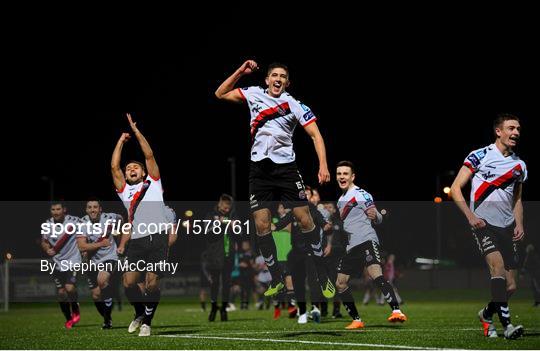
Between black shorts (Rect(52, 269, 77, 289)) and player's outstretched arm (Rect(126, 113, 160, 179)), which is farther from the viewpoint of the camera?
black shorts (Rect(52, 269, 77, 289))

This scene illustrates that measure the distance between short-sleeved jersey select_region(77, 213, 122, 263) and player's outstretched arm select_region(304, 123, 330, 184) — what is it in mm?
6945

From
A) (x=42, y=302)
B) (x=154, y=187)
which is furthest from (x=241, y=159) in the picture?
(x=154, y=187)

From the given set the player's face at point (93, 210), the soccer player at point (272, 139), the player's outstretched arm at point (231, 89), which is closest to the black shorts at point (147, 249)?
the soccer player at point (272, 139)

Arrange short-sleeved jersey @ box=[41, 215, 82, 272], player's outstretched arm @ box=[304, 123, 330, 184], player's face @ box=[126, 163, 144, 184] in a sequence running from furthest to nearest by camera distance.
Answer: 1. short-sleeved jersey @ box=[41, 215, 82, 272]
2. player's face @ box=[126, 163, 144, 184]
3. player's outstretched arm @ box=[304, 123, 330, 184]

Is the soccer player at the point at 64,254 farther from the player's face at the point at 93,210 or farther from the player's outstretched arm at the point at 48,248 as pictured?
the player's face at the point at 93,210

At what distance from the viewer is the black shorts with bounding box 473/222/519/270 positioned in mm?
12000

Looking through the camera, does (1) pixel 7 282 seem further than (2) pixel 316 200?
Yes

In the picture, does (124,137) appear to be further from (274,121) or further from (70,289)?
(70,289)

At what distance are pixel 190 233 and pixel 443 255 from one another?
30.0m

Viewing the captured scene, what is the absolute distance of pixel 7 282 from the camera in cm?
3034

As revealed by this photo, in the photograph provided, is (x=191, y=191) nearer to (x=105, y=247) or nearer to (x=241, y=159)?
(x=241, y=159)

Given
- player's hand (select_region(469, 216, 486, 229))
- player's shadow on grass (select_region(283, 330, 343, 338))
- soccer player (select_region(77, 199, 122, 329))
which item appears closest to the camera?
player's hand (select_region(469, 216, 486, 229))

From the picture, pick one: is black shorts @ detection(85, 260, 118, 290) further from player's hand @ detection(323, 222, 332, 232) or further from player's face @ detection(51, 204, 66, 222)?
player's hand @ detection(323, 222, 332, 232)

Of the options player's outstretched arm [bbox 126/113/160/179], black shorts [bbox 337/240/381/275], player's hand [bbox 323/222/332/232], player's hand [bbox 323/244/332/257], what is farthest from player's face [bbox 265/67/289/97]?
player's hand [bbox 323/222/332/232]
